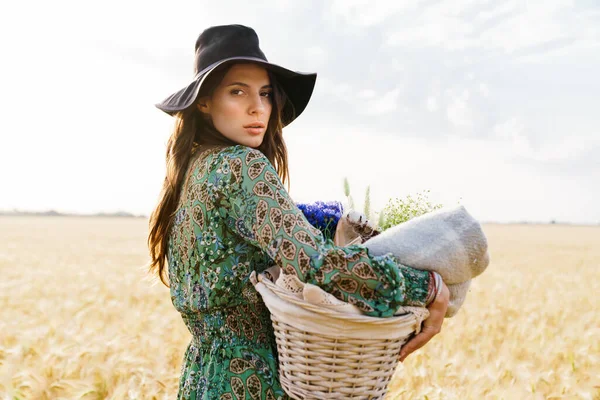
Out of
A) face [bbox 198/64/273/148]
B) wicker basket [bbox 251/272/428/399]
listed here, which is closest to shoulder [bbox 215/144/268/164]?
face [bbox 198/64/273/148]

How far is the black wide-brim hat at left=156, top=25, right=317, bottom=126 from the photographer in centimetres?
201

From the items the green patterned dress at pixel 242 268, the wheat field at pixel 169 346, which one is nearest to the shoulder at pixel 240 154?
the green patterned dress at pixel 242 268

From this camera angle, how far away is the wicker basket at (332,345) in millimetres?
1672

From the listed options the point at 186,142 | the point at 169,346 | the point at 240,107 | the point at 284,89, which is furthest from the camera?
the point at 169,346

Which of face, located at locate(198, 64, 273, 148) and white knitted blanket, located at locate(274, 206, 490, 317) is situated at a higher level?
face, located at locate(198, 64, 273, 148)

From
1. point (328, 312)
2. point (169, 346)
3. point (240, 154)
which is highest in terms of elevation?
point (240, 154)

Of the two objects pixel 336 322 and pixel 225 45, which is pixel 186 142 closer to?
pixel 225 45

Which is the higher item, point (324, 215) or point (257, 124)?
point (257, 124)

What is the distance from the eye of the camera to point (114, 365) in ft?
14.8

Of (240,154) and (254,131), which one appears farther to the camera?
(254,131)

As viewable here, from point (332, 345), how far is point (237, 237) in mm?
460

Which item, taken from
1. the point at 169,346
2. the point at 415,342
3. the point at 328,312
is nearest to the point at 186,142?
the point at 328,312

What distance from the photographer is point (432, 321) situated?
1.88 metres

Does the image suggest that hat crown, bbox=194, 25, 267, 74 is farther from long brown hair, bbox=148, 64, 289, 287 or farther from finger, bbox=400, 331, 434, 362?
finger, bbox=400, 331, 434, 362
